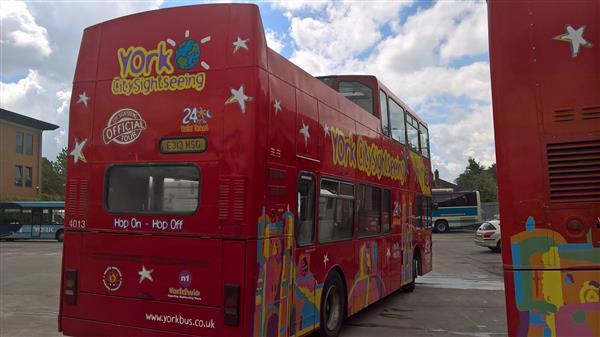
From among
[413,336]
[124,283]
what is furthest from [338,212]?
[124,283]

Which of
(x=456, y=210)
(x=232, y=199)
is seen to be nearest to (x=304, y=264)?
(x=232, y=199)

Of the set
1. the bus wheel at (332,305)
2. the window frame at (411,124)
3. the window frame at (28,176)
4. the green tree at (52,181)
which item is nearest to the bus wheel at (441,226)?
the window frame at (411,124)

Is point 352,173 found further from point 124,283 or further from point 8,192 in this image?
point 8,192

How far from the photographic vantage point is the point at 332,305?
261 inches

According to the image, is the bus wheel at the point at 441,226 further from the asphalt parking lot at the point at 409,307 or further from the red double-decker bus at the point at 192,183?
the red double-decker bus at the point at 192,183

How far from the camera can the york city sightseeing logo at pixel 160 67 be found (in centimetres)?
495

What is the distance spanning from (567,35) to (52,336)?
737cm

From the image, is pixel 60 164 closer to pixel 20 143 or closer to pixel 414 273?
pixel 20 143

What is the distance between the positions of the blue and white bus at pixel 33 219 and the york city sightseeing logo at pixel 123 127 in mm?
28541

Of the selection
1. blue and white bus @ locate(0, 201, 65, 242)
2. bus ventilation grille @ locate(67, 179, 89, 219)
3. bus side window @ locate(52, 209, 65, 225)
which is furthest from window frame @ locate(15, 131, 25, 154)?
bus ventilation grille @ locate(67, 179, 89, 219)

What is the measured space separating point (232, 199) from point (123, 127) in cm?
158

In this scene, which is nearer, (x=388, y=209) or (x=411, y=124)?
(x=388, y=209)

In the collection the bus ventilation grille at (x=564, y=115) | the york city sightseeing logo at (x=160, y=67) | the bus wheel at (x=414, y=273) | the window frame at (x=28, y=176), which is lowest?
the bus wheel at (x=414, y=273)

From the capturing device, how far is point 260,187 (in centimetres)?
461
